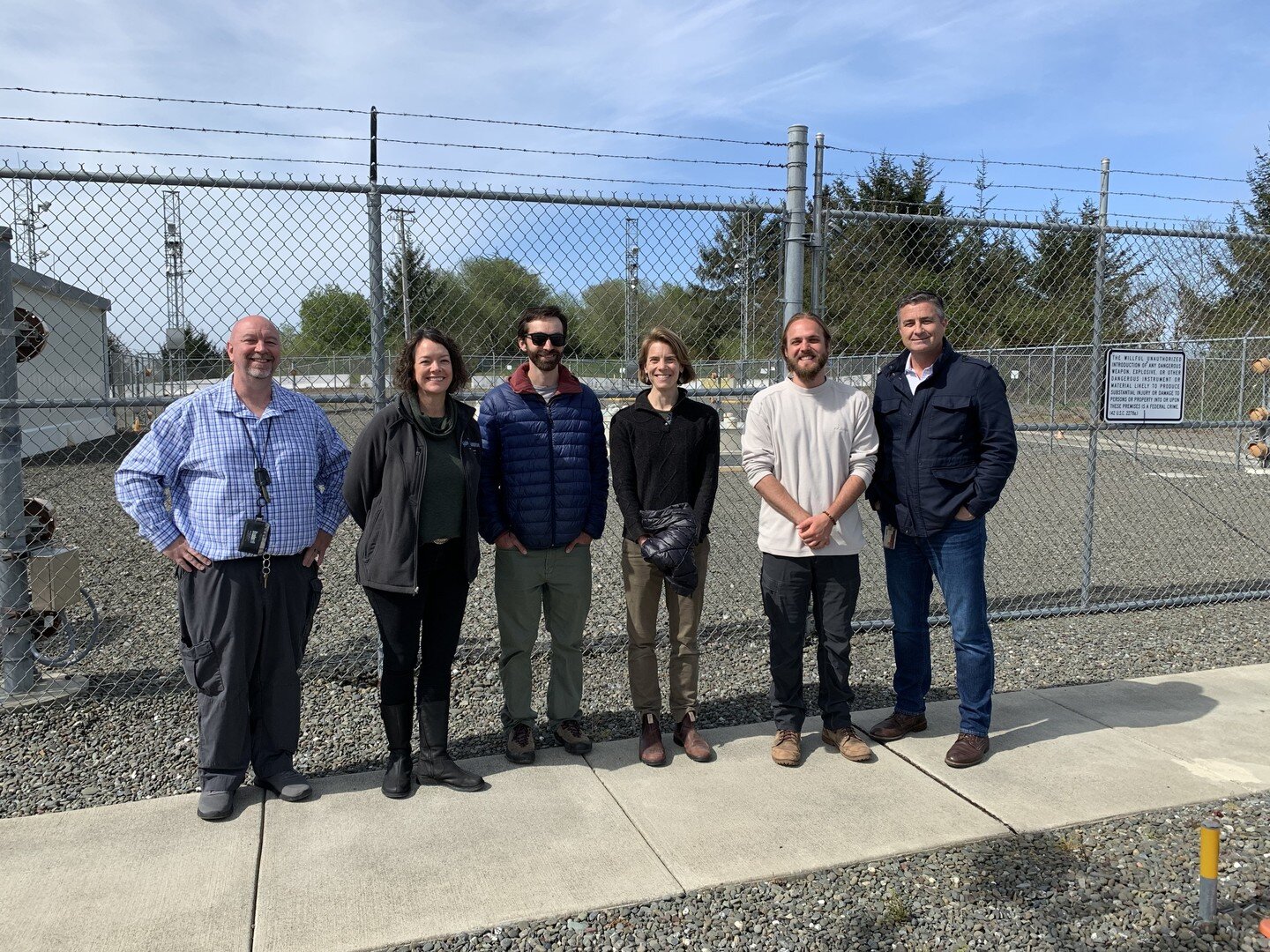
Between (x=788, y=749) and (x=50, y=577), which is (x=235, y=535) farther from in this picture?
(x=788, y=749)

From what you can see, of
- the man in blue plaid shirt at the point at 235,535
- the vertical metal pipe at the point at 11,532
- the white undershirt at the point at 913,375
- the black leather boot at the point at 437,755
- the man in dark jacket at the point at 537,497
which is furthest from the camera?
the vertical metal pipe at the point at 11,532

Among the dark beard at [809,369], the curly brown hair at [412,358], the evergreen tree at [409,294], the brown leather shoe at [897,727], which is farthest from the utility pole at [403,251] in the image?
the brown leather shoe at [897,727]

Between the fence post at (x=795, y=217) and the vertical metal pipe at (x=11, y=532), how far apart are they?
3.87 m

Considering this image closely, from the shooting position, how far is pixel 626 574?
413 cm

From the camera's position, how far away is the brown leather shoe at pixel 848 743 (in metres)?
4.14

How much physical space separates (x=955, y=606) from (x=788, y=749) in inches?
38.8

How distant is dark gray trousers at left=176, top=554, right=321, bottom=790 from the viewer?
3.60m

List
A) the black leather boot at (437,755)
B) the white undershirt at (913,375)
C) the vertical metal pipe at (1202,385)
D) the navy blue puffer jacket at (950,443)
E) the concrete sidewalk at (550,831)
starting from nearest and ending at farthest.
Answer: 1. the concrete sidewalk at (550,831)
2. the black leather boot at (437,755)
3. the navy blue puffer jacket at (950,443)
4. the white undershirt at (913,375)
5. the vertical metal pipe at (1202,385)

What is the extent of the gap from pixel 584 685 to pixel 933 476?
2217 mm

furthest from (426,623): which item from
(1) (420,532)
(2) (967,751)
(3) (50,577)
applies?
(2) (967,751)

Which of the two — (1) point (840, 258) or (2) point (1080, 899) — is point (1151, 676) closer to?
(2) point (1080, 899)

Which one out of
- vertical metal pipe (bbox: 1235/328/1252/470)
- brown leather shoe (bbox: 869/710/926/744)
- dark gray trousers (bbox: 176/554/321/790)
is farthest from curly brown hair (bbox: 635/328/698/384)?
vertical metal pipe (bbox: 1235/328/1252/470)

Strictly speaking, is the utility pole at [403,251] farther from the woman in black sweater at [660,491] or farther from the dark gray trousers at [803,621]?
the dark gray trousers at [803,621]

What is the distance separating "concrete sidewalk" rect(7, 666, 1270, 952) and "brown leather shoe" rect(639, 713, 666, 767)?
7 centimetres
